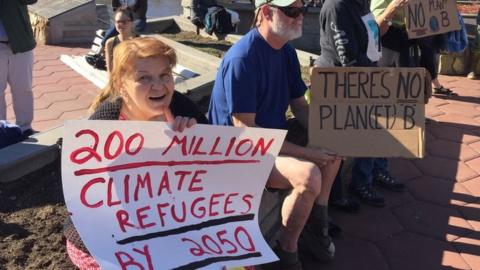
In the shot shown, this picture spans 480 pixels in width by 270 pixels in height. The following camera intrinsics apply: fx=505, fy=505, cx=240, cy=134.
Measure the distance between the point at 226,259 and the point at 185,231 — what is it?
7.8 inches

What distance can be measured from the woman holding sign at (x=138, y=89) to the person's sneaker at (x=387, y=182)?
2.03 metres

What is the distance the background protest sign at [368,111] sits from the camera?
2.58m

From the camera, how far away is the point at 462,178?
3.85 metres

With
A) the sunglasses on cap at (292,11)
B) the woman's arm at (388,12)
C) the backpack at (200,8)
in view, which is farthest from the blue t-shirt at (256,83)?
the backpack at (200,8)

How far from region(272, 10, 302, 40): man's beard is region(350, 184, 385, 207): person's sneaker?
1367 mm

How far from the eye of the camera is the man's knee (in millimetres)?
2381

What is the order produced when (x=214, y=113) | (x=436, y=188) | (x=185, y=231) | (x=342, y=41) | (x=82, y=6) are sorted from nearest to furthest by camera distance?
1. (x=185, y=231)
2. (x=214, y=113)
3. (x=342, y=41)
4. (x=436, y=188)
5. (x=82, y=6)

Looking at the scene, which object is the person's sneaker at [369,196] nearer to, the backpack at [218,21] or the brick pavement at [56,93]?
the brick pavement at [56,93]

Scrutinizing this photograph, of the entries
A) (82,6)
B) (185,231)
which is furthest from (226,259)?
(82,6)

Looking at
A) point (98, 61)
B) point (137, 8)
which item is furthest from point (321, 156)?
point (137, 8)

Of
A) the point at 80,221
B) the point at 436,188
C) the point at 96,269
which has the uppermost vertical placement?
the point at 80,221

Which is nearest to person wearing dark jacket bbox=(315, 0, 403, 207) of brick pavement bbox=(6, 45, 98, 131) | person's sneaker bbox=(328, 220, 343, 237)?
A: person's sneaker bbox=(328, 220, 343, 237)

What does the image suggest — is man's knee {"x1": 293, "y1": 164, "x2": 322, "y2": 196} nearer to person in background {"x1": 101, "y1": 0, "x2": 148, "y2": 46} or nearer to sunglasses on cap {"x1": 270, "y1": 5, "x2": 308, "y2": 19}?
sunglasses on cap {"x1": 270, "y1": 5, "x2": 308, "y2": 19}

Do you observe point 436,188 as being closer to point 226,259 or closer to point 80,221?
point 226,259
